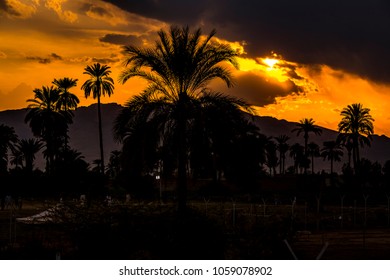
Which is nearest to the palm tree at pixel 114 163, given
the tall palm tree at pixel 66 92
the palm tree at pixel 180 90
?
the tall palm tree at pixel 66 92

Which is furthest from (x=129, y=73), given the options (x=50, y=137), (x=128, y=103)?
(x=50, y=137)

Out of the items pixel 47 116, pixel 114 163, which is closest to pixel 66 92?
pixel 47 116

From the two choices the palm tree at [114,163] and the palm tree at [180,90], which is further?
the palm tree at [114,163]

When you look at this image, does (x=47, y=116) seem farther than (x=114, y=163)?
No

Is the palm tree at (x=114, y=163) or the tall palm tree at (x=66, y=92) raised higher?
the tall palm tree at (x=66, y=92)

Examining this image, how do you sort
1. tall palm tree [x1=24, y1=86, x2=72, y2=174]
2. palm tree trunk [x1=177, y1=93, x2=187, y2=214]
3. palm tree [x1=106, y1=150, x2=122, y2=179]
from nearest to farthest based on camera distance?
palm tree trunk [x1=177, y1=93, x2=187, y2=214] → tall palm tree [x1=24, y1=86, x2=72, y2=174] → palm tree [x1=106, y1=150, x2=122, y2=179]

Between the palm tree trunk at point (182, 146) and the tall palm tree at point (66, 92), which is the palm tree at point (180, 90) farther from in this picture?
the tall palm tree at point (66, 92)

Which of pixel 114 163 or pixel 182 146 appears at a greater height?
pixel 182 146

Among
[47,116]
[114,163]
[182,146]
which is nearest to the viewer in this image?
[182,146]

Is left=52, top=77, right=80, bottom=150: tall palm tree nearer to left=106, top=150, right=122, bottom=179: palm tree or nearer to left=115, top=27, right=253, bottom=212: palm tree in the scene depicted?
left=106, top=150, right=122, bottom=179: palm tree

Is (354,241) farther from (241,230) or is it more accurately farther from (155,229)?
(155,229)

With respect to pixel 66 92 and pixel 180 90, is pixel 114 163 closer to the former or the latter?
pixel 66 92

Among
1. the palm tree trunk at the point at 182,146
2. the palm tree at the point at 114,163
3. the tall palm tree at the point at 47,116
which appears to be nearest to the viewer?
the palm tree trunk at the point at 182,146

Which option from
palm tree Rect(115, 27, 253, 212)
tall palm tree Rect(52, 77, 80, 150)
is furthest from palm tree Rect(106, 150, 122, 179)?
palm tree Rect(115, 27, 253, 212)
